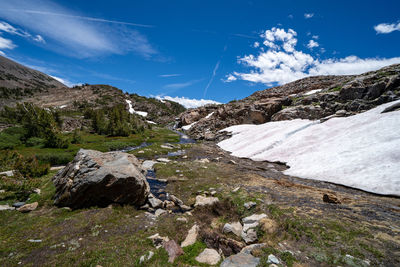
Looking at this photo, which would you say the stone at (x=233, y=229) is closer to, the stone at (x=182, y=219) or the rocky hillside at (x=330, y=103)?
the stone at (x=182, y=219)

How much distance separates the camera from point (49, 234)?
7324 mm

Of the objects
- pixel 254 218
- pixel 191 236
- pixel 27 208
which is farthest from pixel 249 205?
pixel 27 208

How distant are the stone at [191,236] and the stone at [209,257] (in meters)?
0.88

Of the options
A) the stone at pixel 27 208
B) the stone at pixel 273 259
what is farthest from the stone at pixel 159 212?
the stone at pixel 27 208

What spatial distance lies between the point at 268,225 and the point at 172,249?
465 centimetres

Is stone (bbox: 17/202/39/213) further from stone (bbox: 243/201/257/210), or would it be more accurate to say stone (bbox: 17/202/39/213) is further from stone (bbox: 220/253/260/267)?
stone (bbox: 243/201/257/210)

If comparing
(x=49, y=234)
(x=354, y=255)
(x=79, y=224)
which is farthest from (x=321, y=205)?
(x=49, y=234)

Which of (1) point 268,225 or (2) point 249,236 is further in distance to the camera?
(1) point 268,225

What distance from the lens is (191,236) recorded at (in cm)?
764

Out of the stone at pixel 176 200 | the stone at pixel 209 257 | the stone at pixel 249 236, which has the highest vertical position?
the stone at pixel 249 236

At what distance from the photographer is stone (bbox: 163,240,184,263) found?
6.24 metres

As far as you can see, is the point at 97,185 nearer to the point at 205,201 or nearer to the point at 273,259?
the point at 205,201

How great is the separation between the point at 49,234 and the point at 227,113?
194 feet

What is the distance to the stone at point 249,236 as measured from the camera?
6965 millimetres
